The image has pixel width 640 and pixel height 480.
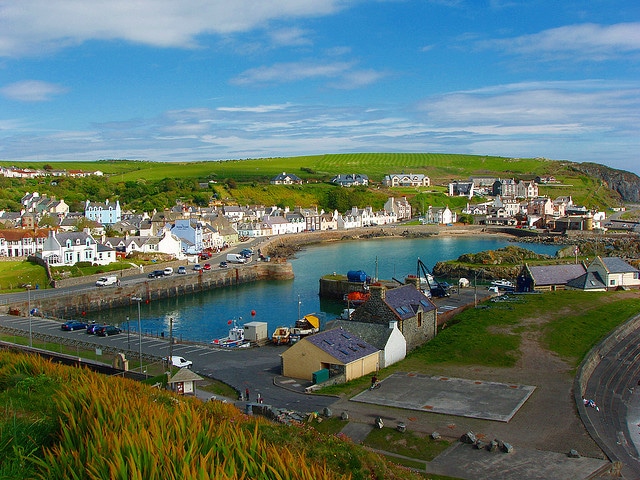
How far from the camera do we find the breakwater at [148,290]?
40281 millimetres

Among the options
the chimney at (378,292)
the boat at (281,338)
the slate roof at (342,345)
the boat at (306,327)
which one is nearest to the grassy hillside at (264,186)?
the boat at (306,327)

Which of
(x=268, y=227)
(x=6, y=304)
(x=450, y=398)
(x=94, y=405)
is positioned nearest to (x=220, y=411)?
(x=94, y=405)

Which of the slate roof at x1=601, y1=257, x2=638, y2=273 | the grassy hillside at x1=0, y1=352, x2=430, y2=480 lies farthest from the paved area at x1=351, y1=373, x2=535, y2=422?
the slate roof at x1=601, y1=257, x2=638, y2=273

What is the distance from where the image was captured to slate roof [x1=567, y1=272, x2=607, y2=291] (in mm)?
40166

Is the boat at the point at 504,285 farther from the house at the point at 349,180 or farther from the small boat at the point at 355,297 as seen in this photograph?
the house at the point at 349,180

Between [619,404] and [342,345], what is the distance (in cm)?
954

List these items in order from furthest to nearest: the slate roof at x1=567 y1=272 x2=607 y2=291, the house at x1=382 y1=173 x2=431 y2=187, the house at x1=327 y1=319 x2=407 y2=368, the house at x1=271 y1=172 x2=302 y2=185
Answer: the house at x1=382 y1=173 x2=431 y2=187, the house at x1=271 y1=172 x2=302 y2=185, the slate roof at x1=567 y1=272 x2=607 y2=291, the house at x1=327 y1=319 x2=407 y2=368

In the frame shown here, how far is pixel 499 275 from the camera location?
177 ft

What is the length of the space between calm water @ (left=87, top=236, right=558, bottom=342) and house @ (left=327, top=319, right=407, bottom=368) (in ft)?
39.4

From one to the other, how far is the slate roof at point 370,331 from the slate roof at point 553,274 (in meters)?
20.6

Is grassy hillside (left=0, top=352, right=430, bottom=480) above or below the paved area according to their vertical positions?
above

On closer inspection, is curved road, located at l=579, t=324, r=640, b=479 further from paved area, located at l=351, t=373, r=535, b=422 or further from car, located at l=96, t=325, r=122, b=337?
car, located at l=96, t=325, r=122, b=337

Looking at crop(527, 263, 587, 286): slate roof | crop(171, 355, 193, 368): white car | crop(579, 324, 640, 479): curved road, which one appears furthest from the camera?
crop(527, 263, 587, 286): slate roof

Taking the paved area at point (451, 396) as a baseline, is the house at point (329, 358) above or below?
above
